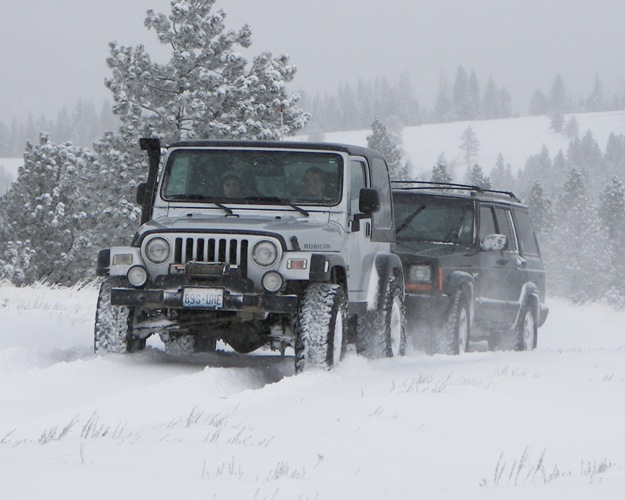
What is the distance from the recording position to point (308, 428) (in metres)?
6.34

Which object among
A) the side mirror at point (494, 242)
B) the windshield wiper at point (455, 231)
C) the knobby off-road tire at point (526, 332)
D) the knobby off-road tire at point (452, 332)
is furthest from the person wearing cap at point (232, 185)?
the knobby off-road tire at point (526, 332)

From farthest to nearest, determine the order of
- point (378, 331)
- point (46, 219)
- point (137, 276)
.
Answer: point (46, 219) → point (378, 331) → point (137, 276)

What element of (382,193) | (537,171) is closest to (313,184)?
(382,193)

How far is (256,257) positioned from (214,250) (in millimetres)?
366

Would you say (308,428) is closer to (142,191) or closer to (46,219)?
(142,191)

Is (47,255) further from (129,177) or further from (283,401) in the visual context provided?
(283,401)

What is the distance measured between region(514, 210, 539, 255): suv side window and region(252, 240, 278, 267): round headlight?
688cm

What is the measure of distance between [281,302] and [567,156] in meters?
186

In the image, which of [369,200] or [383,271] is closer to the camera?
[369,200]

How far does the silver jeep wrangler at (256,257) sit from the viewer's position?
9.33 m

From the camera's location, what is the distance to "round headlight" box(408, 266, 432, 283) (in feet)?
42.2

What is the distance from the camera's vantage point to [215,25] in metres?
34.1

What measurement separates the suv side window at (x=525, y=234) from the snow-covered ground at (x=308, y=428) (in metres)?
4.22

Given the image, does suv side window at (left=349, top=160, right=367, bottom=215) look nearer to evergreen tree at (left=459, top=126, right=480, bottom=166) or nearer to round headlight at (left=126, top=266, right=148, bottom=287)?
round headlight at (left=126, top=266, right=148, bottom=287)
